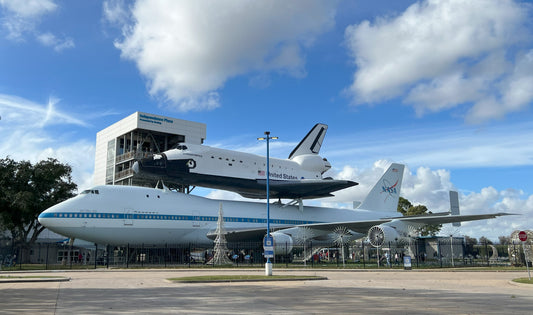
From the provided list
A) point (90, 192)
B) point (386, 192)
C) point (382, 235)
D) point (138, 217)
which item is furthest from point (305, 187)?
point (90, 192)

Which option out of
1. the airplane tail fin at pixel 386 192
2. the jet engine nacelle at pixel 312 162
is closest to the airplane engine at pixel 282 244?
the jet engine nacelle at pixel 312 162

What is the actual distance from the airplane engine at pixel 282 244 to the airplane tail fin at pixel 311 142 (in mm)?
10737

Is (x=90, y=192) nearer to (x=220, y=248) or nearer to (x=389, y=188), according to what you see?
(x=220, y=248)

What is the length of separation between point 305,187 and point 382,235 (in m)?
9.70

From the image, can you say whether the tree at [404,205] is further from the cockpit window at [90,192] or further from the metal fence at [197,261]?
the cockpit window at [90,192]

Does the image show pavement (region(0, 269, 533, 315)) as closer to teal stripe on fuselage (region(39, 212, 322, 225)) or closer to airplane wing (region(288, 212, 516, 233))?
teal stripe on fuselage (region(39, 212, 322, 225))

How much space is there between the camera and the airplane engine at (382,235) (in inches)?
1287

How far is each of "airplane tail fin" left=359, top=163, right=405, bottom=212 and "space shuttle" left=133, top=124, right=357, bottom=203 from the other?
783 cm

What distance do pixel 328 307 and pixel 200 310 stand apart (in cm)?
302

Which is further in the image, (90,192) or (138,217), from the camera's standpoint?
(138,217)

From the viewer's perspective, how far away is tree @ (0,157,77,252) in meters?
42.2

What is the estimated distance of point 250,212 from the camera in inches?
1577

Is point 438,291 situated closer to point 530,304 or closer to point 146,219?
point 530,304

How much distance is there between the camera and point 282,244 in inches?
1328
